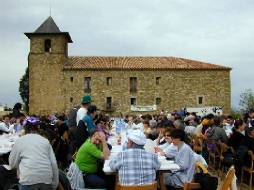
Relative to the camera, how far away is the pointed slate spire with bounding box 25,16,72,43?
48.6m

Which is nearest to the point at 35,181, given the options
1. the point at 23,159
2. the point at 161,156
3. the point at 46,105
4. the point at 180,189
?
the point at 23,159

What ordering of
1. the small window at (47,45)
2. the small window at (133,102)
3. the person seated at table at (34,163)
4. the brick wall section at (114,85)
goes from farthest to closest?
the small window at (133,102)
the small window at (47,45)
the brick wall section at (114,85)
the person seated at table at (34,163)

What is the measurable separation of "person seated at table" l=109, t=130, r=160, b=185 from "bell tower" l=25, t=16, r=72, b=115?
4217cm

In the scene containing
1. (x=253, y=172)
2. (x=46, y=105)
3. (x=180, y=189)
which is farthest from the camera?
(x=46, y=105)

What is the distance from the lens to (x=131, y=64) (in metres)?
49.4

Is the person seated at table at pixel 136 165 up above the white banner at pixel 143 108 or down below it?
above

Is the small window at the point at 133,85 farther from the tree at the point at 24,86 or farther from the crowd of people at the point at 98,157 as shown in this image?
the crowd of people at the point at 98,157

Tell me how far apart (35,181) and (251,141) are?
4.77m

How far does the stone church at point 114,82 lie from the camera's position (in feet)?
157

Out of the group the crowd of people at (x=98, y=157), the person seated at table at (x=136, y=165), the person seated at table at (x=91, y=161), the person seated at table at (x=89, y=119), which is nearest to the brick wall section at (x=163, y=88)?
the crowd of people at (x=98, y=157)

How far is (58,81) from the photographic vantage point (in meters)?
48.1

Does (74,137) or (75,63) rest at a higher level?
(75,63)

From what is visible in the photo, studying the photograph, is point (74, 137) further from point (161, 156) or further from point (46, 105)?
point (46, 105)

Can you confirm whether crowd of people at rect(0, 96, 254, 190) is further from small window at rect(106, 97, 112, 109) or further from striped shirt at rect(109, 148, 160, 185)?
small window at rect(106, 97, 112, 109)
